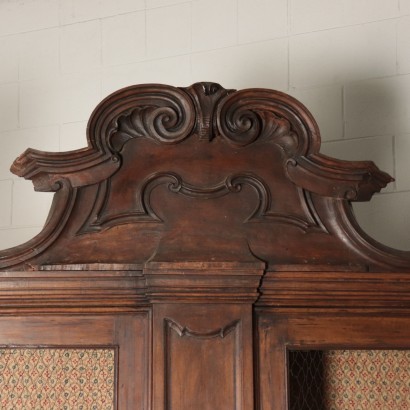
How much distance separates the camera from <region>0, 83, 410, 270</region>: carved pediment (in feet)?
5.63

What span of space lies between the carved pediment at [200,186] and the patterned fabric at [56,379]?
0.59ft

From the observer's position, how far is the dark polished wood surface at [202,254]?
64.7 inches

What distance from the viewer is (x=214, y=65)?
2516mm

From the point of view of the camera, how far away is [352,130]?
2363 millimetres

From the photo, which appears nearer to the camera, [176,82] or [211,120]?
[211,120]

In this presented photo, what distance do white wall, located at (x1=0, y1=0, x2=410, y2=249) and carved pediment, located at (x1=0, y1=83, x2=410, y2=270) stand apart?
0.61 metres

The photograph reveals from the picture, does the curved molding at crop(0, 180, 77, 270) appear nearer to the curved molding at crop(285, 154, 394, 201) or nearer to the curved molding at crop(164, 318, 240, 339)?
the curved molding at crop(164, 318, 240, 339)

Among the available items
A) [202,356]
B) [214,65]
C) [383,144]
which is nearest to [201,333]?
[202,356]

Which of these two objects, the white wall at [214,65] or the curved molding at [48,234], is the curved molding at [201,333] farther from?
the white wall at [214,65]

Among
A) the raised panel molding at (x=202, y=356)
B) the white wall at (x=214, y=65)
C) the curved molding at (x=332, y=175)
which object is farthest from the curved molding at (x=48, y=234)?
the white wall at (x=214, y=65)

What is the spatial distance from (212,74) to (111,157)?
33.2 inches

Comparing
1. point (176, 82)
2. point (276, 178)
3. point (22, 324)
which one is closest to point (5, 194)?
point (176, 82)

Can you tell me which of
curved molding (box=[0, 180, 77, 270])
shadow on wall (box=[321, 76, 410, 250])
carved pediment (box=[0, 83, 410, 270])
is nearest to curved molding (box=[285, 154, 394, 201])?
carved pediment (box=[0, 83, 410, 270])

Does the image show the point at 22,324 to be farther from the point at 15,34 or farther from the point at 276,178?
the point at 15,34
